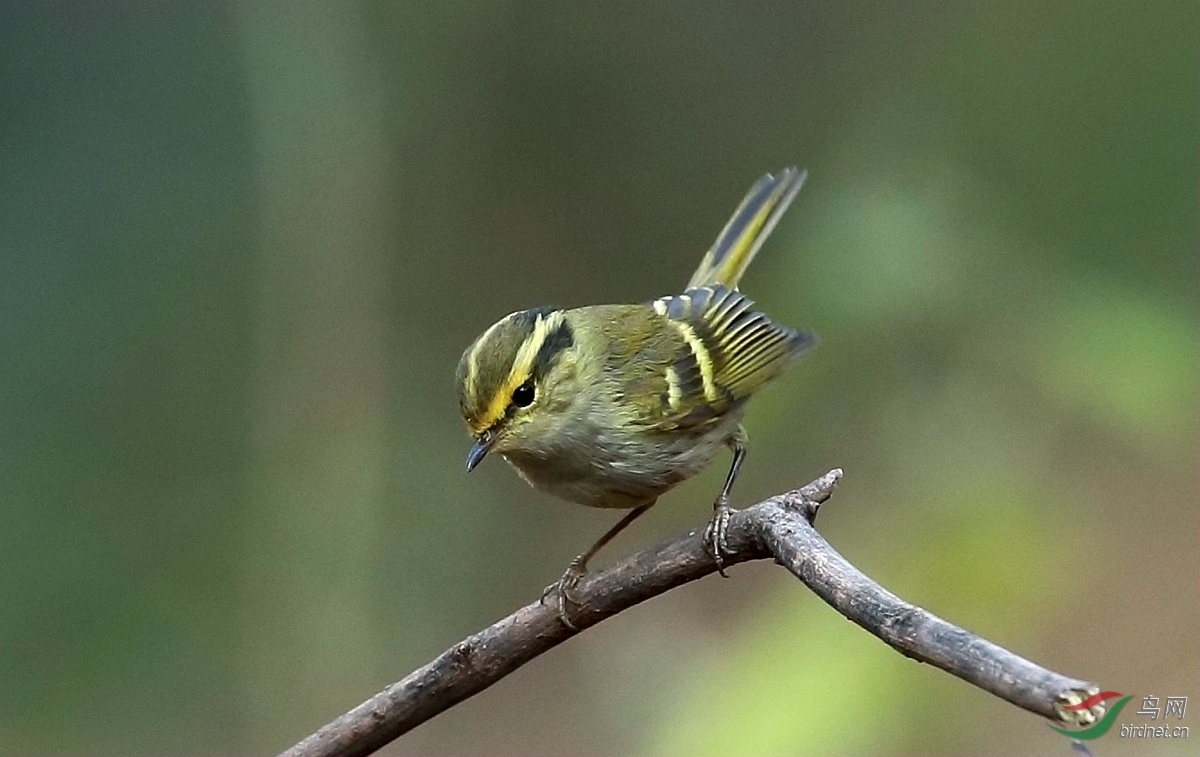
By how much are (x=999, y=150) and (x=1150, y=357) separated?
2.03 ft

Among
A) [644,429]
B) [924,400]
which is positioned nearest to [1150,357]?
[924,400]

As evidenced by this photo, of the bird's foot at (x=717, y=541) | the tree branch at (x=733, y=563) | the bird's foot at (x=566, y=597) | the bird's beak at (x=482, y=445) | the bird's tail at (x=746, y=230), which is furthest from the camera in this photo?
the bird's tail at (x=746, y=230)

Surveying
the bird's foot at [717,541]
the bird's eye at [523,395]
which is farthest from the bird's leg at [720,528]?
the bird's eye at [523,395]

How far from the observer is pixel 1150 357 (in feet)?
6.28

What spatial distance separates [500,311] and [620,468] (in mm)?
1160

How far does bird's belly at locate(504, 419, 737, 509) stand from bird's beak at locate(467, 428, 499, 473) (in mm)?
57

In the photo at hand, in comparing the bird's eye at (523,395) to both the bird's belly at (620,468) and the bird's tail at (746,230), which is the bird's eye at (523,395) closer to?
the bird's belly at (620,468)

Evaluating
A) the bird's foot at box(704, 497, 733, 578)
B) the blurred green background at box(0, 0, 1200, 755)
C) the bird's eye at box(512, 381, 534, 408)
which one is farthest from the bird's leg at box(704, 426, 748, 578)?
the blurred green background at box(0, 0, 1200, 755)

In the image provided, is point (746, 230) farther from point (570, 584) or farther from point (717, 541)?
point (717, 541)

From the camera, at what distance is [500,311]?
2.60 meters

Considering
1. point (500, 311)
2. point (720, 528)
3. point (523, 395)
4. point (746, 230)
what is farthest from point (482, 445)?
point (500, 311)

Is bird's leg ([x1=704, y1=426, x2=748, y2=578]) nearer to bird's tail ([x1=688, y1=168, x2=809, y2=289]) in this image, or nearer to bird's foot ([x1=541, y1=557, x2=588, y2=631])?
bird's foot ([x1=541, y1=557, x2=588, y2=631])

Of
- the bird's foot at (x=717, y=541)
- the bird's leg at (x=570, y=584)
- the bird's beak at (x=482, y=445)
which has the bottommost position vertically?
the bird's leg at (x=570, y=584)

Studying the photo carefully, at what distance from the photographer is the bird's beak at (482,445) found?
139cm
